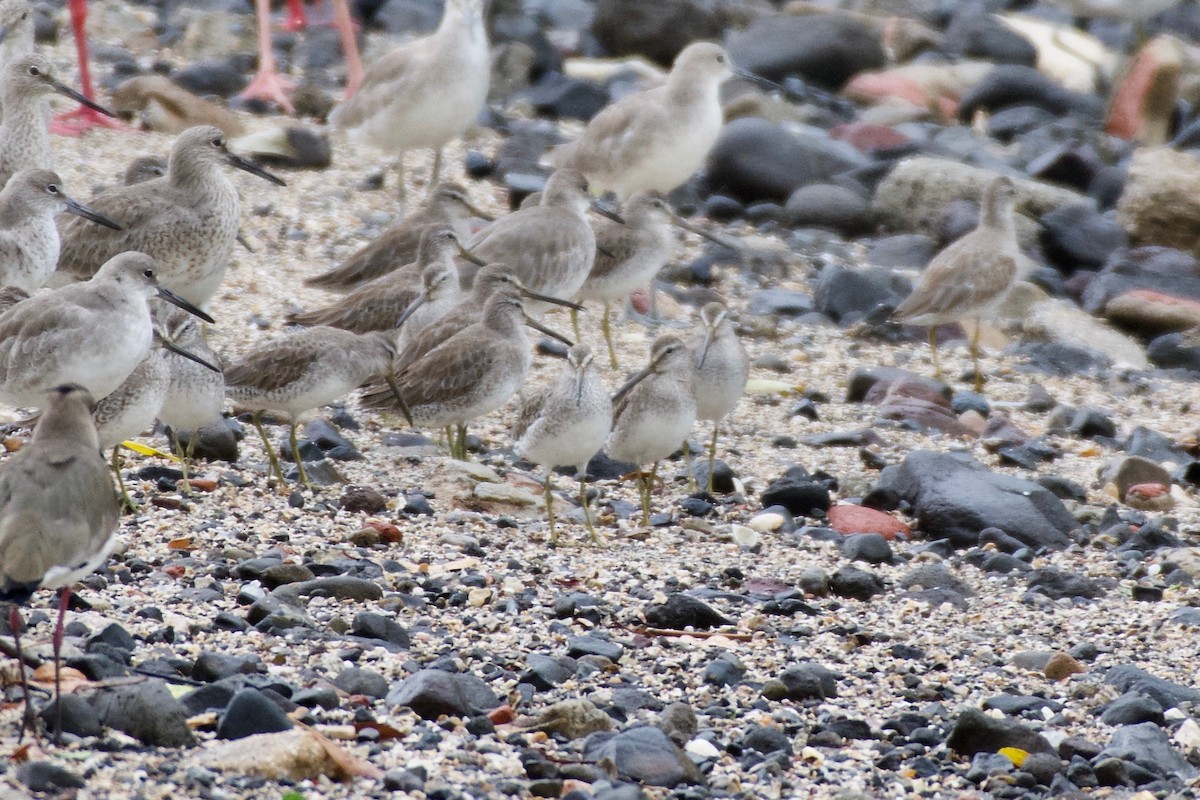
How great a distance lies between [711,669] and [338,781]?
1.62 meters

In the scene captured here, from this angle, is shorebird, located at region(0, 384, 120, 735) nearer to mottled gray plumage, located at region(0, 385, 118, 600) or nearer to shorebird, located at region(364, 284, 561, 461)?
mottled gray plumage, located at region(0, 385, 118, 600)

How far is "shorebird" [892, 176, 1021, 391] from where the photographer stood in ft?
34.2

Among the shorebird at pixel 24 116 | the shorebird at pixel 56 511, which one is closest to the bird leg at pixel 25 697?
the shorebird at pixel 56 511

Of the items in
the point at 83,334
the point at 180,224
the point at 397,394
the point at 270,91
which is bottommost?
the point at 270,91

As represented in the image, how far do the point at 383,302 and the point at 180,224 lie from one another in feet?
3.62

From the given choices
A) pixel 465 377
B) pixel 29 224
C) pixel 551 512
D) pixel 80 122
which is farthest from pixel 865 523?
pixel 80 122

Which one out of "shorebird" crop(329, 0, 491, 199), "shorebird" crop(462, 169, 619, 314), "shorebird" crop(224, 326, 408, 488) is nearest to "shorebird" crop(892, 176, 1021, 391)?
"shorebird" crop(462, 169, 619, 314)

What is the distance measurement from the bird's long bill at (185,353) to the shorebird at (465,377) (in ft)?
3.57

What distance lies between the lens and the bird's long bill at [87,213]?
7.90 m

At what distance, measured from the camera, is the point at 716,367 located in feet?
26.3

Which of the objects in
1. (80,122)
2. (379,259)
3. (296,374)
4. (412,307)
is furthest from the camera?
(80,122)

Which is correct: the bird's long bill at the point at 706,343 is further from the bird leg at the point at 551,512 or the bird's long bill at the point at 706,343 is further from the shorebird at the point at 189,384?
the shorebird at the point at 189,384

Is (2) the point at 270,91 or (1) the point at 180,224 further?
(2) the point at 270,91

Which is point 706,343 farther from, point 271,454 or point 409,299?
point 271,454
